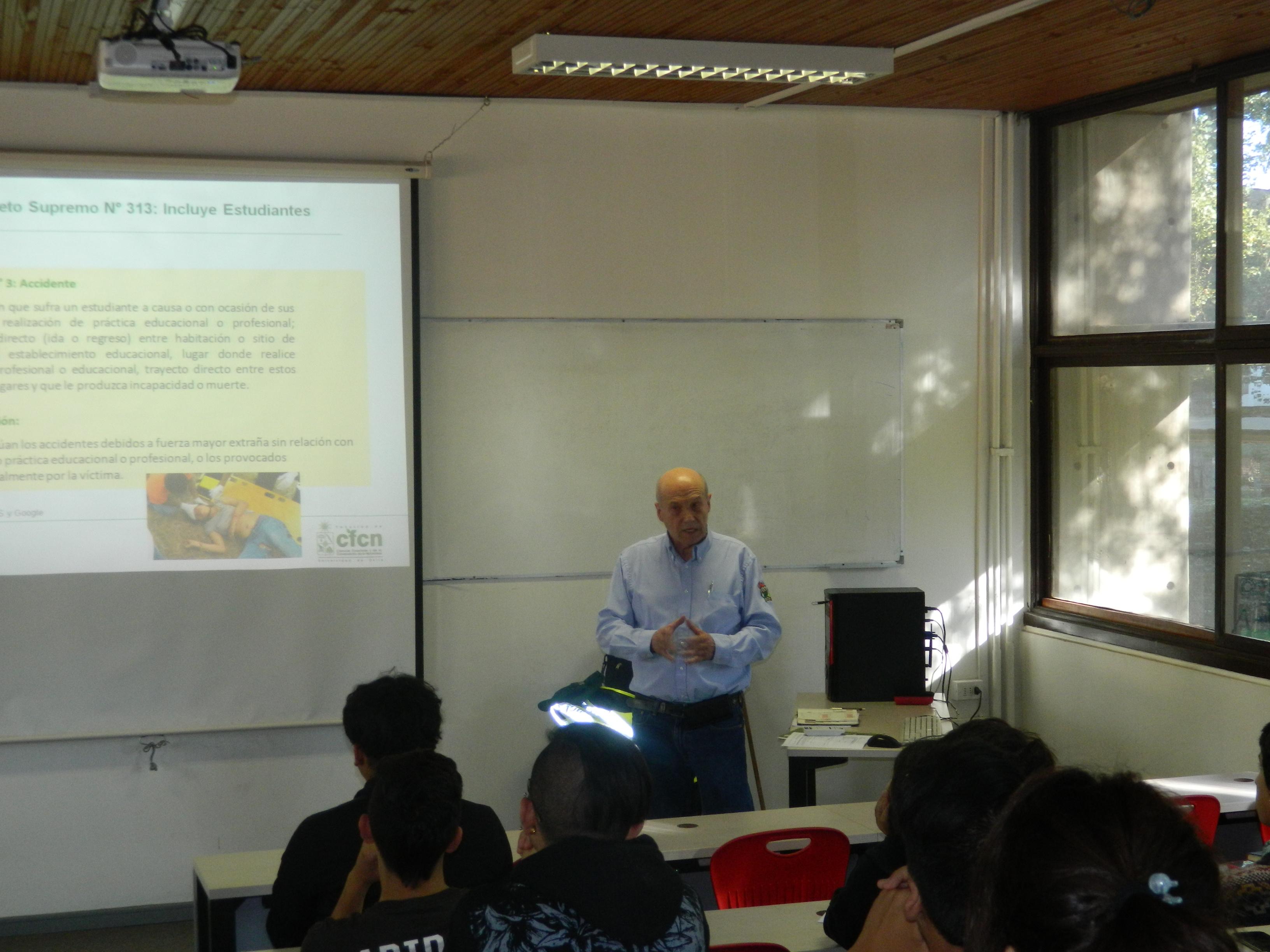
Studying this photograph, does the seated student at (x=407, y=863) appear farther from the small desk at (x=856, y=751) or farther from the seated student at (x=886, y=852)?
the small desk at (x=856, y=751)

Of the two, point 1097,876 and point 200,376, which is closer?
point 1097,876

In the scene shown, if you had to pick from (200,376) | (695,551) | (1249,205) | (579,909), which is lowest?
(579,909)

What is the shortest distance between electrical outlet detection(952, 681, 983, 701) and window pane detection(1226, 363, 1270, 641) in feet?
3.92

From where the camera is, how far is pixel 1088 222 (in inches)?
207

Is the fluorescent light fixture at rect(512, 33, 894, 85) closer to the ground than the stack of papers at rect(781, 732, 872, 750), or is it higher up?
higher up

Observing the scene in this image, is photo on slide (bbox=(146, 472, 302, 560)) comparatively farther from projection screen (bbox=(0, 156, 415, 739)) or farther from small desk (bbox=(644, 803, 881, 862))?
small desk (bbox=(644, 803, 881, 862))

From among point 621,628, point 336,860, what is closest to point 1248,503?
point 621,628

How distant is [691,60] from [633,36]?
211mm

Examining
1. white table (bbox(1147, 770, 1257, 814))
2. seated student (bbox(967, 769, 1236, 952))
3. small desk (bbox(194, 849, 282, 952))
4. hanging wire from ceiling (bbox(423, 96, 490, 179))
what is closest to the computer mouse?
white table (bbox(1147, 770, 1257, 814))

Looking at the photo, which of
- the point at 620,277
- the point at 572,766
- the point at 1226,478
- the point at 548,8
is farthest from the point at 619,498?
the point at 572,766

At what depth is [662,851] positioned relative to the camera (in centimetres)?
304

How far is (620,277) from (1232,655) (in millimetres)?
2803

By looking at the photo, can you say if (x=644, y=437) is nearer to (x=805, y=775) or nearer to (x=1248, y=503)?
(x=805, y=775)

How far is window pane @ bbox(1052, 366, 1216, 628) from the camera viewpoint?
4.79 meters
